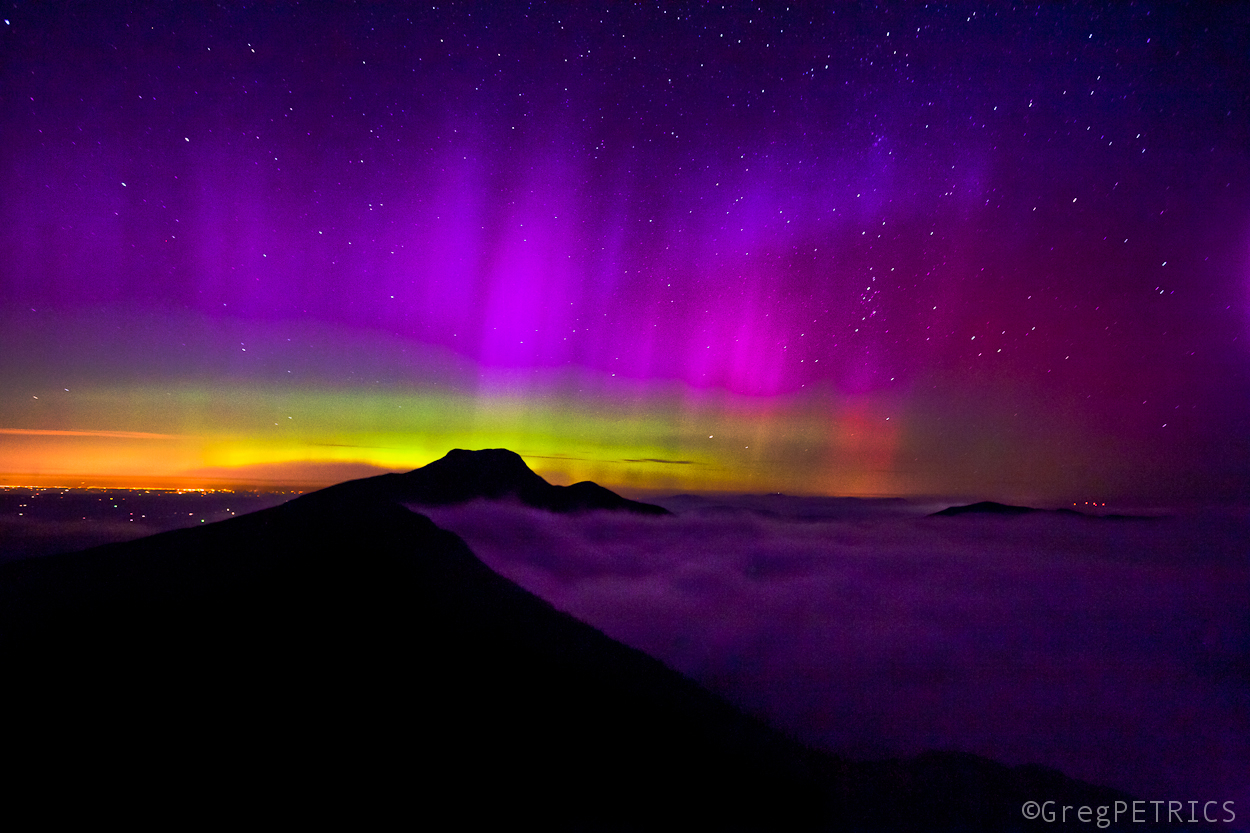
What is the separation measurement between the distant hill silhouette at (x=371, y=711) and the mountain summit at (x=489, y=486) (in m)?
37.6

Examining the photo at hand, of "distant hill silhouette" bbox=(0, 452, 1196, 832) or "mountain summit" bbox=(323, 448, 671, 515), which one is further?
"mountain summit" bbox=(323, 448, 671, 515)

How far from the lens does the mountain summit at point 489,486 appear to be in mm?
68188

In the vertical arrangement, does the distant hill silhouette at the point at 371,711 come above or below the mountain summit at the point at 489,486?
below

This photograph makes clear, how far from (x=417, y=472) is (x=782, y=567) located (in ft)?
A: 179

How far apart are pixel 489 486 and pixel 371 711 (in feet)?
227

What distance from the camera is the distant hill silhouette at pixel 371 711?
36.2 ft

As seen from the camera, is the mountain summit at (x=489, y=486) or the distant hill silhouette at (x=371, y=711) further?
the mountain summit at (x=489, y=486)

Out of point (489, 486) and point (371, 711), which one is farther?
point (489, 486)

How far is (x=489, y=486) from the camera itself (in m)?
82.4

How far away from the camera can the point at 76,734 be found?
10.9m

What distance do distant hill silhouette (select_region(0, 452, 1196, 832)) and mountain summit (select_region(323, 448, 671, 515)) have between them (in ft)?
123

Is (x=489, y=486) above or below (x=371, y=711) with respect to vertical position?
above

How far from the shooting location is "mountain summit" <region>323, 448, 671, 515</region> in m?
68.2

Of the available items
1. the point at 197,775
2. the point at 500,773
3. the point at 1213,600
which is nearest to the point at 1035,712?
the point at 500,773
